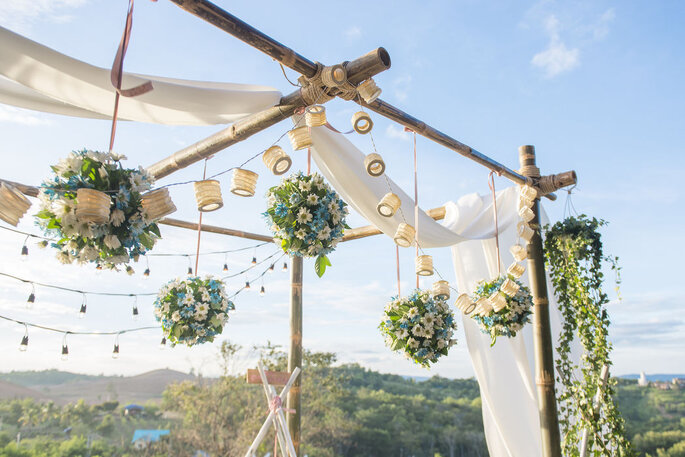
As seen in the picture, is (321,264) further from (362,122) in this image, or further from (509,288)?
(509,288)

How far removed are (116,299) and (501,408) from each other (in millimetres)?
3433

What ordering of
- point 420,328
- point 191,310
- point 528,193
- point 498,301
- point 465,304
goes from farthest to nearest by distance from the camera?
point 528,193 < point 465,304 < point 498,301 < point 420,328 < point 191,310

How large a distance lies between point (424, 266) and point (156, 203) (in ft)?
5.66

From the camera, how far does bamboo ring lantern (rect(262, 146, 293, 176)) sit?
214 cm

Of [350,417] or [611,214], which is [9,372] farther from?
[611,214]

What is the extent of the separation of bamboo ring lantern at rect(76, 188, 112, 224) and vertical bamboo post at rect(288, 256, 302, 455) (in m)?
2.52

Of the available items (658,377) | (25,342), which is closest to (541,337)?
(25,342)

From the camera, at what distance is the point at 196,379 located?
10.2 metres

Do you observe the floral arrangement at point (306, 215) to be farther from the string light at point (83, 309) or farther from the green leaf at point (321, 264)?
the string light at point (83, 309)

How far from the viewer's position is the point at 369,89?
220cm

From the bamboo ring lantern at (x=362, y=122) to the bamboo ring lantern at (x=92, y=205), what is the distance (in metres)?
1.17

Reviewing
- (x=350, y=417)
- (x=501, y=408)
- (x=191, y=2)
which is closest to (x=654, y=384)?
(x=350, y=417)

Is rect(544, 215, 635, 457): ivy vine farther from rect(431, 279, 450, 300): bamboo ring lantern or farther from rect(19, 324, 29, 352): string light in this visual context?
rect(19, 324, 29, 352): string light

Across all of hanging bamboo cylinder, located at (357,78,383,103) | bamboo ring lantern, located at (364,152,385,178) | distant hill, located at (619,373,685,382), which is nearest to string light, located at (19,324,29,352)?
bamboo ring lantern, located at (364,152,385,178)
